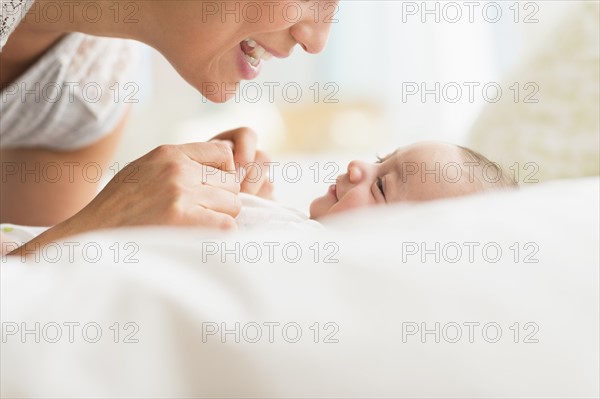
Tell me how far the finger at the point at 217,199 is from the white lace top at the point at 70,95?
2.15 ft

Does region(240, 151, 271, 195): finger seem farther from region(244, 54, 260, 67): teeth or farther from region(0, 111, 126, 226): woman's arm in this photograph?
region(0, 111, 126, 226): woman's arm

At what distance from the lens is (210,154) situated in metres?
0.90

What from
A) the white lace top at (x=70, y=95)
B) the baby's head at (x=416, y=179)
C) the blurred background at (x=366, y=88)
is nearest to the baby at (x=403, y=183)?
the baby's head at (x=416, y=179)

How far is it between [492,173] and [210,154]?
37cm

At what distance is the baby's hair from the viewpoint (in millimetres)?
992

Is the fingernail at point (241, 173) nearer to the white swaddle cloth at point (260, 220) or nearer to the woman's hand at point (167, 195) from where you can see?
the white swaddle cloth at point (260, 220)

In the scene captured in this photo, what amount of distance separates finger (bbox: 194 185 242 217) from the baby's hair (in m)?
0.33

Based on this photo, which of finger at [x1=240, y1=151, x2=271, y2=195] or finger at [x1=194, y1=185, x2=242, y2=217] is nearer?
finger at [x1=194, y1=185, x2=242, y2=217]

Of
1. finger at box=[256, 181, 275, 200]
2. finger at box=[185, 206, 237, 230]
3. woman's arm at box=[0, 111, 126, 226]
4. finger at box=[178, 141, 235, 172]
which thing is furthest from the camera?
woman's arm at box=[0, 111, 126, 226]

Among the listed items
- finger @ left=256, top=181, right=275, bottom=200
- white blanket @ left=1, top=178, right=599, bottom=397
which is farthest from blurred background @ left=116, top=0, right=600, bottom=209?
white blanket @ left=1, top=178, right=599, bottom=397

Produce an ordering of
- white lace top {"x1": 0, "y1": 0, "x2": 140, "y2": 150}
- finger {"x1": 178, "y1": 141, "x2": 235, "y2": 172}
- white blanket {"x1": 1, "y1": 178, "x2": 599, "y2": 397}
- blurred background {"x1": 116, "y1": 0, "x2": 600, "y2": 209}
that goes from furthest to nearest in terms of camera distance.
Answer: blurred background {"x1": 116, "y1": 0, "x2": 600, "y2": 209}, white lace top {"x1": 0, "y1": 0, "x2": 140, "y2": 150}, finger {"x1": 178, "y1": 141, "x2": 235, "y2": 172}, white blanket {"x1": 1, "y1": 178, "x2": 599, "y2": 397}

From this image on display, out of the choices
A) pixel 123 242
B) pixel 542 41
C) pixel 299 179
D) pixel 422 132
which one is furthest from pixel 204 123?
pixel 123 242

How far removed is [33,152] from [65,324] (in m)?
1.11

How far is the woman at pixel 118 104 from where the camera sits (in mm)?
804
